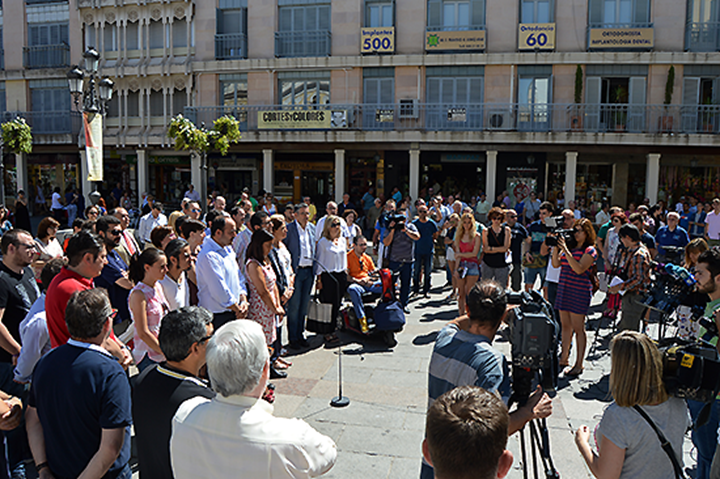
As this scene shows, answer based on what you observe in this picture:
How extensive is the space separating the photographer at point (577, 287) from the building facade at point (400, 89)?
16.6 meters

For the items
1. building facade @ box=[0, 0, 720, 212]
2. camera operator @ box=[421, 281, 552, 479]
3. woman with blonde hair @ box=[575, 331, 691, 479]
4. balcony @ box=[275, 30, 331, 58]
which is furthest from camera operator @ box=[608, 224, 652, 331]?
balcony @ box=[275, 30, 331, 58]

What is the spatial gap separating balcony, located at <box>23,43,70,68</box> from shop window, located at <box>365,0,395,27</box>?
51.4 ft

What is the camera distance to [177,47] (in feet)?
86.6

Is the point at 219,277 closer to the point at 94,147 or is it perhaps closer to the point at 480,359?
the point at 480,359

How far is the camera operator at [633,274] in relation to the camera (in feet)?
22.7

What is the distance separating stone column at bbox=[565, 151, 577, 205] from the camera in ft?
76.0

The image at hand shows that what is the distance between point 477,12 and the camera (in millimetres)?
23234

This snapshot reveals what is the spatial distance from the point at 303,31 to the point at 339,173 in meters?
6.46

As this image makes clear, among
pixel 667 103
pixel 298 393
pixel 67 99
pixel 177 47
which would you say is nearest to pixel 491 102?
pixel 667 103

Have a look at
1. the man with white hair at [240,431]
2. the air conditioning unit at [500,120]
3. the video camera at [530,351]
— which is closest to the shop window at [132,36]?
the air conditioning unit at [500,120]

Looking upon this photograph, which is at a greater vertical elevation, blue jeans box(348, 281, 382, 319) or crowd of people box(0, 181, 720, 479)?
crowd of people box(0, 181, 720, 479)

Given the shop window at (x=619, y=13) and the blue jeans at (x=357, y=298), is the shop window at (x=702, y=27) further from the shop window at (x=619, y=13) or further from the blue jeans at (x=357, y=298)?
the blue jeans at (x=357, y=298)

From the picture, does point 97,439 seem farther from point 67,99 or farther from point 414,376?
point 67,99

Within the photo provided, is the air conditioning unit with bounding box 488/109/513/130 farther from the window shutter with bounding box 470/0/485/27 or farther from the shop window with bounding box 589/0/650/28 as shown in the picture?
the shop window with bounding box 589/0/650/28
